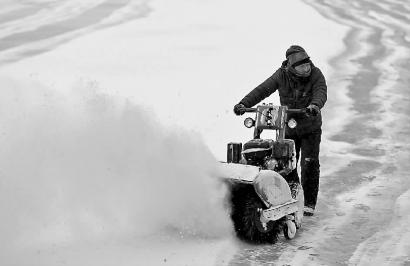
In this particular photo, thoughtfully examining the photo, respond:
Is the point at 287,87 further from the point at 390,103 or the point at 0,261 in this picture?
the point at 390,103

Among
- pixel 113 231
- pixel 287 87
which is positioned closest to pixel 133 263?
pixel 113 231

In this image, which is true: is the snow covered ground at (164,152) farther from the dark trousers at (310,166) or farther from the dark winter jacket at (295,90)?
the dark winter jacket at (295,90)

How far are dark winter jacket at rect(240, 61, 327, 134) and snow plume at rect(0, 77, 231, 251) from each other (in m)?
1.07

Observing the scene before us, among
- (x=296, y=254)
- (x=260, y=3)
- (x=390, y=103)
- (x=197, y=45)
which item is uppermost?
(x=260, y=3)

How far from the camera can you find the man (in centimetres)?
763

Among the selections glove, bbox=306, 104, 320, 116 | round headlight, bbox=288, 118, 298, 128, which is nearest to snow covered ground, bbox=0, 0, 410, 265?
round headlight, bbox=288, 118, 298, 128

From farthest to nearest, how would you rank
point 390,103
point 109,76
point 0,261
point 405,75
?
point 405,75 → point 109,76 → point 390,103 → point 0,261

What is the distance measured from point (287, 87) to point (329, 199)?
4.77ft

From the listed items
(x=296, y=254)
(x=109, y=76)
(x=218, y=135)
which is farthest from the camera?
(x=109, y=76)

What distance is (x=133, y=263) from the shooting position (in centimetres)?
593

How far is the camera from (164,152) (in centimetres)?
682

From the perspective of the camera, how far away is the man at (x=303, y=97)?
300 inches

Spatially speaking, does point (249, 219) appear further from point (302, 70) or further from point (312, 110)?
point (302, 70)

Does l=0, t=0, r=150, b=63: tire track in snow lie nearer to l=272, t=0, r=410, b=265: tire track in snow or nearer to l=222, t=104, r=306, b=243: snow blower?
l=272, t=0, r=410, b=265: tire track in snow
